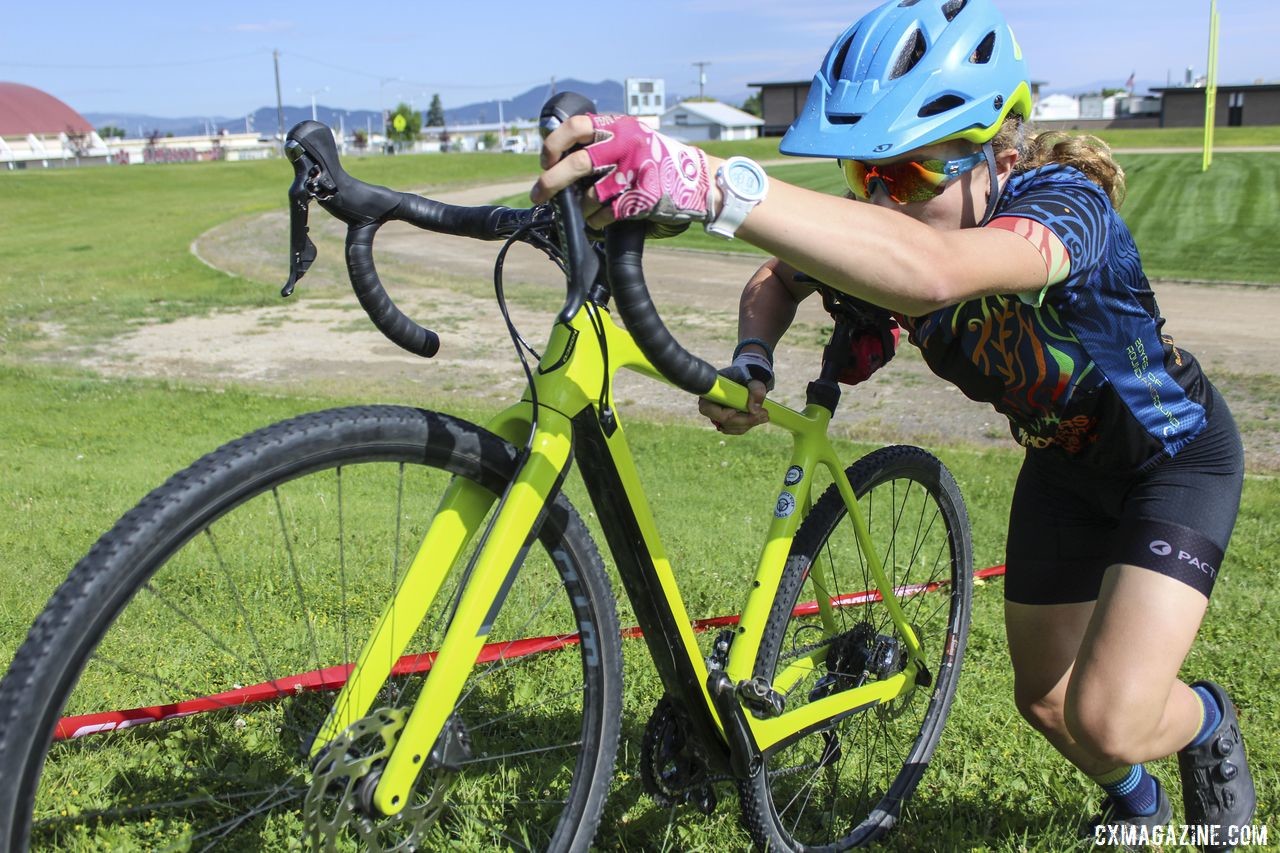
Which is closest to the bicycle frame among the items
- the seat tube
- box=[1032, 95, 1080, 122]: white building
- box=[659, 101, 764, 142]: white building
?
the seat tube

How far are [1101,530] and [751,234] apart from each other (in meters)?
1.68

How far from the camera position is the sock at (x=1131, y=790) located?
3.10 meters

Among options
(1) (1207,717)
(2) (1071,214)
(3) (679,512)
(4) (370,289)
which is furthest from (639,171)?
(3) (679,512)

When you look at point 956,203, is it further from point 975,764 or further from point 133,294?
point 133,294

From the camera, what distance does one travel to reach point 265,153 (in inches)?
4304

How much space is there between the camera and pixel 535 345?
12070mm

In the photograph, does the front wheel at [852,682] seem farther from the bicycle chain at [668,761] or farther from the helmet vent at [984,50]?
the helmet vent at [984,50]

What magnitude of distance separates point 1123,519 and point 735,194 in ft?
5.07

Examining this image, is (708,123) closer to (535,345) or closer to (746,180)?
(535,345)

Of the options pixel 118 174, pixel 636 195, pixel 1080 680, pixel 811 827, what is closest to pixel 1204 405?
pixel 1080 680

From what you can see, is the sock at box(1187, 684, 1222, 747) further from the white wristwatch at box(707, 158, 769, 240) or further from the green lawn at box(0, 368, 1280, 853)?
the white wristwatch at box(707, 158, 769, 240)

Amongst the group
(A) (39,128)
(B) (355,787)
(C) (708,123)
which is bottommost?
(B) (355,787)

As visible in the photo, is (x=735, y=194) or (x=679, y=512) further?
(x=679, y=512)

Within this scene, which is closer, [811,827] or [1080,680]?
[1080,680]
